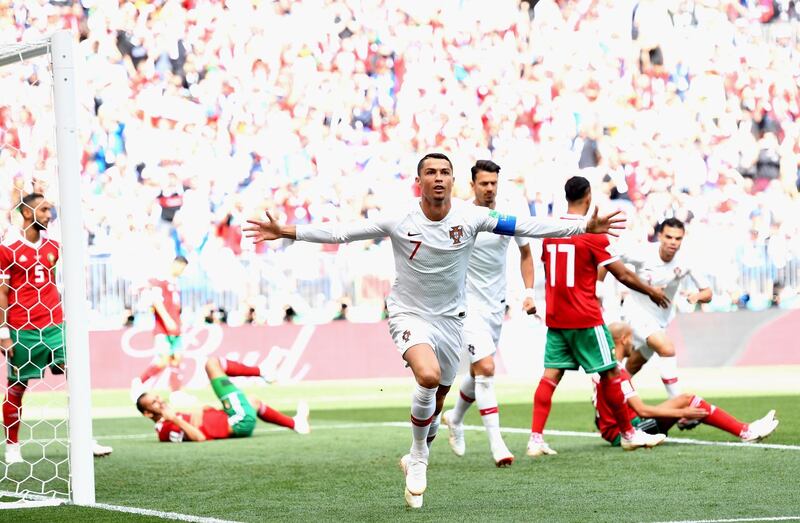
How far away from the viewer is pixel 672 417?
378 inches

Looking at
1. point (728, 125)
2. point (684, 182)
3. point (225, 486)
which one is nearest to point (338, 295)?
point (684, 182)

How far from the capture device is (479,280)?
9.58m

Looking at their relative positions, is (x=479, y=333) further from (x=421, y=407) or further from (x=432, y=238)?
(x=432, y=238)

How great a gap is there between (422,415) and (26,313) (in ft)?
14.8

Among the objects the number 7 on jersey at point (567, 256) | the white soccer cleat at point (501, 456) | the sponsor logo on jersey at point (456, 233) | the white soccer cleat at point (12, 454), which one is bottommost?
the white soccer cleat at point (12, 454)

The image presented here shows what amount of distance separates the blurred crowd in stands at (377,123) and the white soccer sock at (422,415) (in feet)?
44.7

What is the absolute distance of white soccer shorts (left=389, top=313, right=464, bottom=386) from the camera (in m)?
6.99

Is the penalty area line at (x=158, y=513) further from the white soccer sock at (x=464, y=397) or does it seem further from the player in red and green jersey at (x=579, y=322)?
the player in red and green jersey at (x=579, y=322)

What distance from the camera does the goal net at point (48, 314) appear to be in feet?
23.9

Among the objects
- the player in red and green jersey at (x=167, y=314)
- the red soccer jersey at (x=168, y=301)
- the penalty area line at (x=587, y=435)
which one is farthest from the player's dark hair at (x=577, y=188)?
the red soccer jersey at (x=168, y=301)

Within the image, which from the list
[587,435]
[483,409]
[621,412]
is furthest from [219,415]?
[621,412]

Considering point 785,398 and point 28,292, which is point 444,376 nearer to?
point 28,292

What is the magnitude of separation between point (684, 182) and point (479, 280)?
15.6m

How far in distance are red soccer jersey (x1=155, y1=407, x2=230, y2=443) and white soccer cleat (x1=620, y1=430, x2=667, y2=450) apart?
419cm
